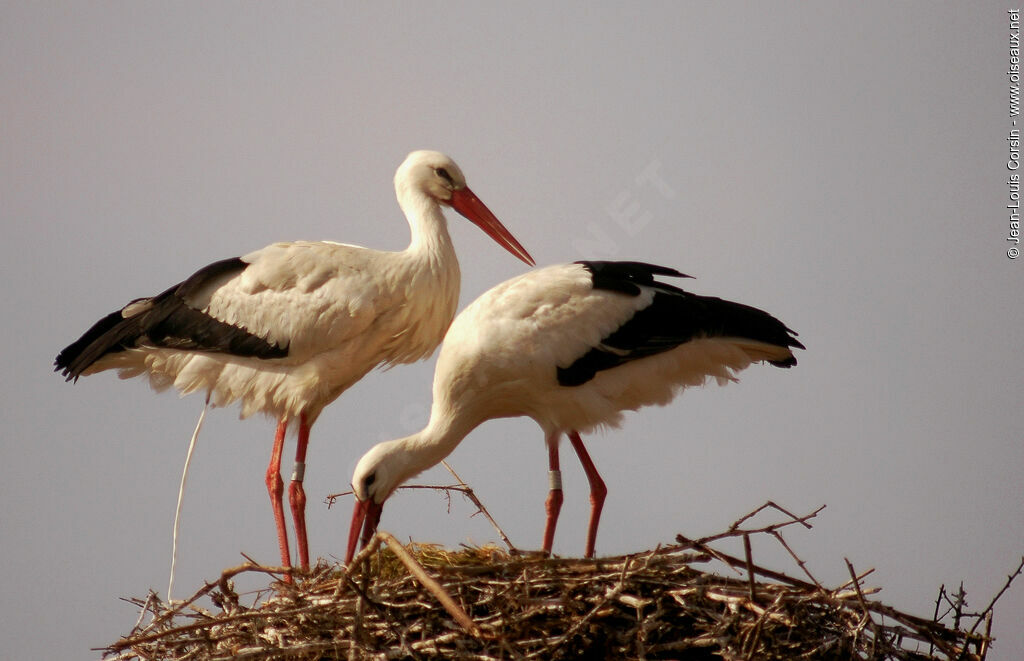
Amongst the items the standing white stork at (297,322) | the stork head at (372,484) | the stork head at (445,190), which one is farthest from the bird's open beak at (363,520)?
the stork head at (445,190)

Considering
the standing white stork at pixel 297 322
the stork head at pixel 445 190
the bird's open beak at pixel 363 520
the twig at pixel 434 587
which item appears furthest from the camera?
the stork head at pixel 445 190

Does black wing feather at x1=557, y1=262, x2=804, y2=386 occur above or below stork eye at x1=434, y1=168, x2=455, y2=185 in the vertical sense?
below

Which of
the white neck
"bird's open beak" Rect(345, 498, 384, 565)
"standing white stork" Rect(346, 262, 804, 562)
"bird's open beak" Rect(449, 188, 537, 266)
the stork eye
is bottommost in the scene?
"bird's open beak" Rect(345, 498, 384, 565)

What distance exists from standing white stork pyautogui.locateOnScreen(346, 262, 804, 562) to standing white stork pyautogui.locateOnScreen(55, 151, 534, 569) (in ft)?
2.00

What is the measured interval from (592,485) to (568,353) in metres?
1.16

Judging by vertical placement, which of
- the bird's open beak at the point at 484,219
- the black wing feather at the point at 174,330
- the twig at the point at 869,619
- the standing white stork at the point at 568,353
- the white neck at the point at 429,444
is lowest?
the twig at the point at 869,619

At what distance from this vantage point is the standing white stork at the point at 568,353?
7562 mm

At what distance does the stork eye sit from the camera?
883 centimetres

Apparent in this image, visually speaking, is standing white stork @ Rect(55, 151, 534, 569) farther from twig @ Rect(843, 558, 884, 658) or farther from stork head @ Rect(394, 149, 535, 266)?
twig @ Rect(843, 558, 884, 658)

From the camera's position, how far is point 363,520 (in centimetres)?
754

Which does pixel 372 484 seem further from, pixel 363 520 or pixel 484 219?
pixel 484 219

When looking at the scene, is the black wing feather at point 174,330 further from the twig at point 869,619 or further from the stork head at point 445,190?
the twig at point 869,619

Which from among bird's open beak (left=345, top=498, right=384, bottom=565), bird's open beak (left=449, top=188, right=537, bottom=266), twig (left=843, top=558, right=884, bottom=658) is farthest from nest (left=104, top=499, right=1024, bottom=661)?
bird's open beak (left=449, top=188, right=537, bottom=266)

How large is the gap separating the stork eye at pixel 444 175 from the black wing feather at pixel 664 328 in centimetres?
138
